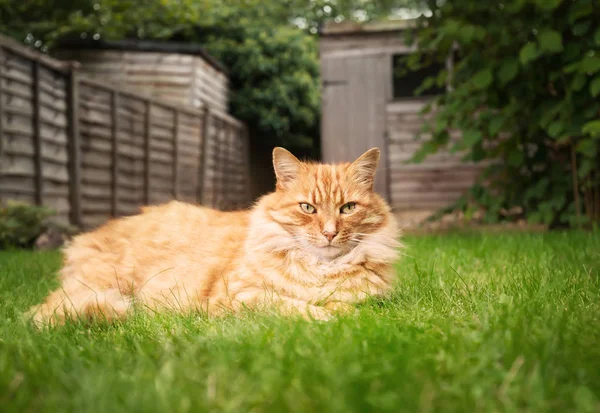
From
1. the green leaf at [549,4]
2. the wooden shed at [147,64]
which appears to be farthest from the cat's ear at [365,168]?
the wooden shed at [147,64]

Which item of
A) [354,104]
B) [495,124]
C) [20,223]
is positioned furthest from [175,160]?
[495,124]

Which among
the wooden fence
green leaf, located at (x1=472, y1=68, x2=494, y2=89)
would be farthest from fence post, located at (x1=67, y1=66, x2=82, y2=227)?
green leaf, located at (x1=472, y1=68, x2=494, y2=89)

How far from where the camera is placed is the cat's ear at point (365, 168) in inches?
126

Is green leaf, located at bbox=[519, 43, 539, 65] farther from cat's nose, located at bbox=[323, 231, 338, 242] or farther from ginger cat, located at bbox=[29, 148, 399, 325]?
cat's nose, located at bbox=[323, 231, 338, 242]

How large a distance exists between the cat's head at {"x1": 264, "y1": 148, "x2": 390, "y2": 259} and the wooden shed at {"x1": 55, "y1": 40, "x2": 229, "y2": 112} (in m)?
11.0

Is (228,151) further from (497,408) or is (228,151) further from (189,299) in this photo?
(497,408)

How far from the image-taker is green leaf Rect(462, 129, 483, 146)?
6137 millimetres

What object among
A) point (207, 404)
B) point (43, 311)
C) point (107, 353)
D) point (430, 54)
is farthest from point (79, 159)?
point (207, 404)

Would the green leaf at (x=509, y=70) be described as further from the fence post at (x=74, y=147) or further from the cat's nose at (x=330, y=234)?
the fence post at (x=74, y=147)

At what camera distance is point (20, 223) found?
6.86 m

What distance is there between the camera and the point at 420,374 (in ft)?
5.35

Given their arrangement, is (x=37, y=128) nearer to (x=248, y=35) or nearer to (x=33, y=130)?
(x=33, y=130)

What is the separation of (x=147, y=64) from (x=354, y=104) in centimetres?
512

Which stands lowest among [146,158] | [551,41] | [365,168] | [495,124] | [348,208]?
[348,208]
